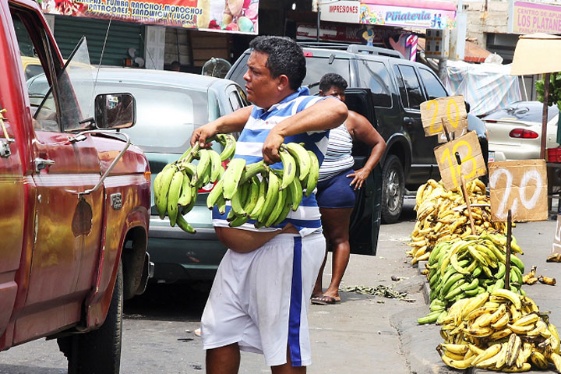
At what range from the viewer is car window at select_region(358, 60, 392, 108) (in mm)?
14148

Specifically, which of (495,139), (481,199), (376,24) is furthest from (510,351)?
(376,24)

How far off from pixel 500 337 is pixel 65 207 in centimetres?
294

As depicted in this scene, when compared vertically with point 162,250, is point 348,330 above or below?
below

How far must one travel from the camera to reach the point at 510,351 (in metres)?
6.25

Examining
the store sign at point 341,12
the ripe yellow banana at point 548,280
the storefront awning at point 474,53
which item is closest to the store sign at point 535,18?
the storefront awning at point 474,53

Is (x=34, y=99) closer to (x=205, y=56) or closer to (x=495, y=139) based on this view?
(x=495, y=139)

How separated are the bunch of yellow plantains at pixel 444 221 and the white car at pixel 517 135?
24.7ft

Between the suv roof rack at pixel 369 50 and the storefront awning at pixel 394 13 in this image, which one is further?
the storefront awning at pixel 394 13

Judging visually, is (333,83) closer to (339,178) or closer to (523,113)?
(339,178)

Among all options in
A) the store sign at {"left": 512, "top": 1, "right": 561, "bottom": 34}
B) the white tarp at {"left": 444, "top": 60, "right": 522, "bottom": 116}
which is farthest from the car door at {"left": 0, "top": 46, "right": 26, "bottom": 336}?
the store sign at {"left": 512, "top": 1, "right": 561, "bottom": 34}

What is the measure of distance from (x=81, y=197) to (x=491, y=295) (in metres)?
3.01

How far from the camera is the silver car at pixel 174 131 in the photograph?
779 cm

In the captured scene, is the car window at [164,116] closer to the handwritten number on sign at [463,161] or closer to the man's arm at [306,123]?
the handwritten number on sign at [463,161]

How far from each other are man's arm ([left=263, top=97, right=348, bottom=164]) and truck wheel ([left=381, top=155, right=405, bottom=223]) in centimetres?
975
